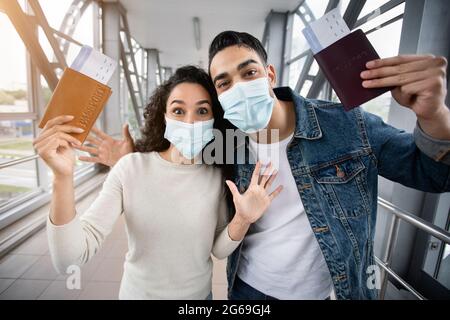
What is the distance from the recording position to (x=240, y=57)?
3.00ft

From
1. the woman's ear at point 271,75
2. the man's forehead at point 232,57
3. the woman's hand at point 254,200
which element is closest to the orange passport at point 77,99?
the man's forehead at point 232,57

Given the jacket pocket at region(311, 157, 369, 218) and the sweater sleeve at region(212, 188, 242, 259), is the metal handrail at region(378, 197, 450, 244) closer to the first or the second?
the jacket pocket at region(311, 157, 369, 218)

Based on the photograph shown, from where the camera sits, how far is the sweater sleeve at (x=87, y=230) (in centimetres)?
72

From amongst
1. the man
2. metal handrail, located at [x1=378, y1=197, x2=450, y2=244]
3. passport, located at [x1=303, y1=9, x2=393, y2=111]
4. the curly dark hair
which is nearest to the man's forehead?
the man

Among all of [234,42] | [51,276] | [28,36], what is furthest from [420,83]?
[28,36]

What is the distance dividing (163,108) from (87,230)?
62 cm

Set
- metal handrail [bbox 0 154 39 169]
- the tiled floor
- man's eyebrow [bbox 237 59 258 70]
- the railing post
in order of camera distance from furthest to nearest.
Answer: metal handrail [bbox 0 154 39 169]
the tiled floor
the railing post
man's eyebrow [bbox 237 59 258 70]

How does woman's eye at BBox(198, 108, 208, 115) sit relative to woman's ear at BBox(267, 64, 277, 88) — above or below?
below

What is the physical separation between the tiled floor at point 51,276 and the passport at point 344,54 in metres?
1.79

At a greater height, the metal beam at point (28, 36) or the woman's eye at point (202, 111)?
the metal beam at point (28, 36)

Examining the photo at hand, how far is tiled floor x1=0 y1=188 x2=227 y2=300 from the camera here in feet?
6.16

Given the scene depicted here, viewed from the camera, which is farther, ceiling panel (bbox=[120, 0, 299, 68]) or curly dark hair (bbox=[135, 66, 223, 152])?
ceiling panel (bbox=[120, 0, 299, 68])

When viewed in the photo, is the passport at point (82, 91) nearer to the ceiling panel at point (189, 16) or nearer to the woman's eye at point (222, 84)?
the woman's eye at point (222, 84)
